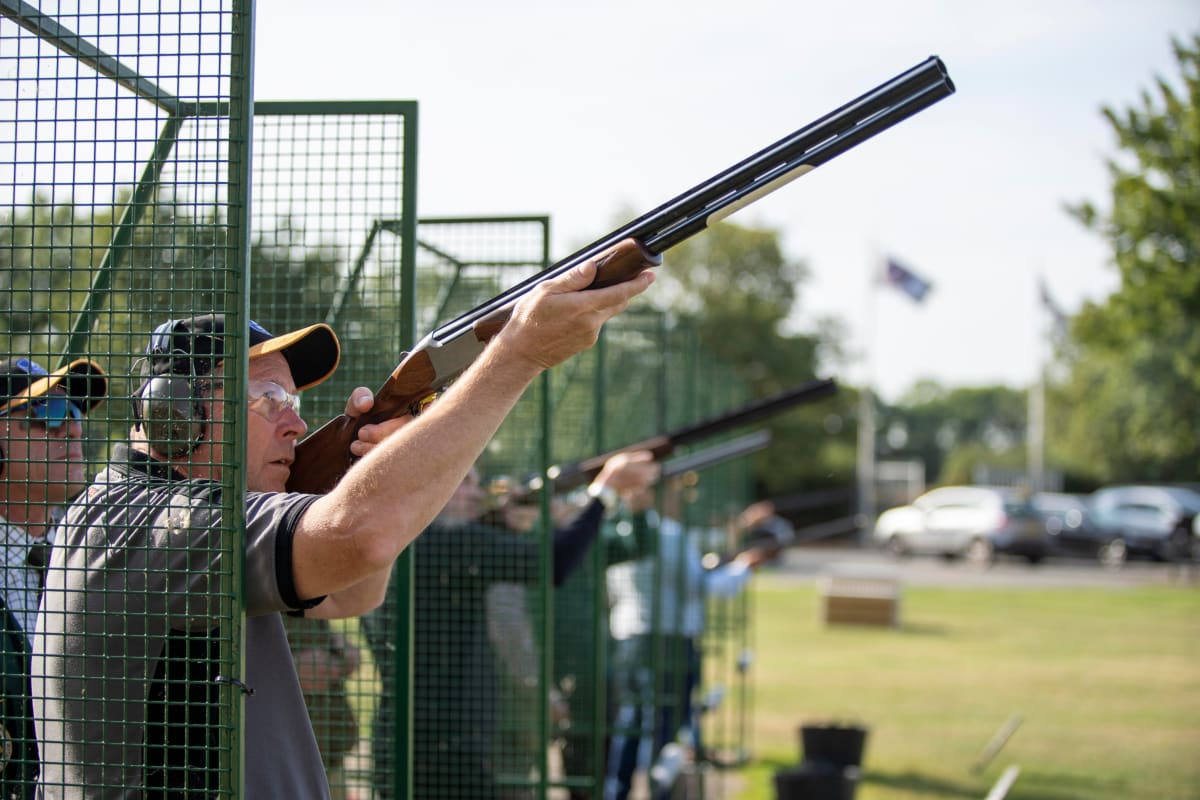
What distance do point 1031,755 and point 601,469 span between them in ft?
18.0

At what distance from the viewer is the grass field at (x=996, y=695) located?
29.8 ft

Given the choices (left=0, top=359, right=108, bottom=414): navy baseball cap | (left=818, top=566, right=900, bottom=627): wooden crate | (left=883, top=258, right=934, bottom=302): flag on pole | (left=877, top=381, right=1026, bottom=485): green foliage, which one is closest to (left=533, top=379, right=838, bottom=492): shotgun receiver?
(left=0, top=359, right=108, bottom=414): navy baseball cap

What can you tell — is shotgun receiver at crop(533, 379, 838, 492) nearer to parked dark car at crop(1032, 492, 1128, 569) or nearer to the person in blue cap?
the person in blue cap

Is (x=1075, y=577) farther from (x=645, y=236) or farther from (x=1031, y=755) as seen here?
(x=645, y=236)

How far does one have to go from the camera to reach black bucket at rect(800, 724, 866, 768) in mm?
7609

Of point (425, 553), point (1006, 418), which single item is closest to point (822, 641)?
point (425, 553)

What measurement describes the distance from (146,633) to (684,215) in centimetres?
136

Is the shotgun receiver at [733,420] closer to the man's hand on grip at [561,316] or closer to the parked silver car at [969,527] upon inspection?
the man's hand on grip at [561,316]

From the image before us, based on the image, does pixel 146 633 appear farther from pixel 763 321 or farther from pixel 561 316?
pixel 763 321

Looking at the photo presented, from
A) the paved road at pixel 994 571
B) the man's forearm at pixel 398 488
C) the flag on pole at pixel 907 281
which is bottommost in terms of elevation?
the paved road at pixel 994 571

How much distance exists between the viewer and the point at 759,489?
150 ft

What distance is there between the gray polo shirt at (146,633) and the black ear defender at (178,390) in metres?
0.07

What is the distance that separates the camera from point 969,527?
3152 cm

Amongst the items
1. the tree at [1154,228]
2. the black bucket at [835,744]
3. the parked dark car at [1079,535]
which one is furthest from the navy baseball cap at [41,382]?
the parked dark car at [1079,535]
